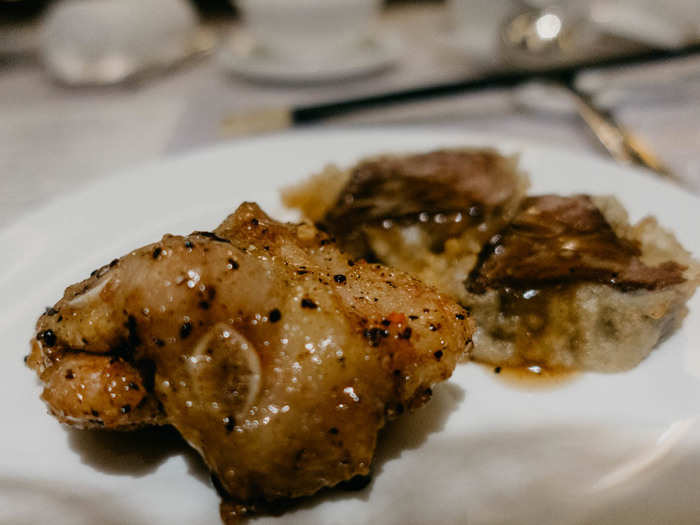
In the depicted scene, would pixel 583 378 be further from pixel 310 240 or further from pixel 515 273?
pixel 310 240

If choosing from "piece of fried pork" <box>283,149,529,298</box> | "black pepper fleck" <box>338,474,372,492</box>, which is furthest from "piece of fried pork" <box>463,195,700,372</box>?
"black pepper fleck" <box>338,474,372,492</box>

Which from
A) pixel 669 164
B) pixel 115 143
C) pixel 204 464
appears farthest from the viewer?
pixel 115 143

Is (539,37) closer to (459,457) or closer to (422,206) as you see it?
(422,206)

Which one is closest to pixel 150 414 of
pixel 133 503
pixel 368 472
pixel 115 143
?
pixel 133 503

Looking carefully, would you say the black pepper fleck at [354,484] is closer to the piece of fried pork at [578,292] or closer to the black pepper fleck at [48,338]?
the piece of fried pork at [578,292]

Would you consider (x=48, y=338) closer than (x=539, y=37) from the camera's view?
Yes

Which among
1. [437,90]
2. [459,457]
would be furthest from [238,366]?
[437,90]
